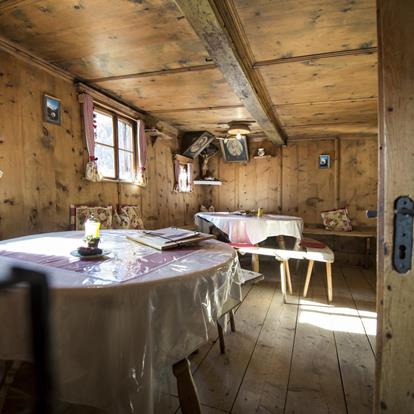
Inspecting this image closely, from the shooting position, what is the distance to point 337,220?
15.4ft

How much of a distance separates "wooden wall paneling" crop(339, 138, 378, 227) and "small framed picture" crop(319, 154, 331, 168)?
22 centimetres

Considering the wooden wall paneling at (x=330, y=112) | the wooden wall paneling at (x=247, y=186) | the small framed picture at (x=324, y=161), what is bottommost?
the wooden wall paneling at (x=247, y=186)

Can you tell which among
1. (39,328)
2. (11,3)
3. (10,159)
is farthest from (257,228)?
(39,328)

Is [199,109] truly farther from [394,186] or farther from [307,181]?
[394,186]

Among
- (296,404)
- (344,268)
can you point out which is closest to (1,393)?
(296,404)

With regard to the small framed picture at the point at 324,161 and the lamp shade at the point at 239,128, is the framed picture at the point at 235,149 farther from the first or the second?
the small framed picture at the point at 324,161

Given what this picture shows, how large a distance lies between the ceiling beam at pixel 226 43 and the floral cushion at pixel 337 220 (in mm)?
2534

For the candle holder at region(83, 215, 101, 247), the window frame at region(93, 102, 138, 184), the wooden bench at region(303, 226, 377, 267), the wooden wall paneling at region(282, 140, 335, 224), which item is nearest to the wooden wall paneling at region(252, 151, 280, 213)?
the wooden wall paneling at region(282, 140, 335, 224)

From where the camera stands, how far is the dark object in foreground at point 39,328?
0.30 meters

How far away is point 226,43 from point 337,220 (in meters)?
3.75

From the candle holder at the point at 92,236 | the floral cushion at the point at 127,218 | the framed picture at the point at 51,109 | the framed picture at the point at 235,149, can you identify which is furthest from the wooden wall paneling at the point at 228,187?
the candle holder at the point at 92,236

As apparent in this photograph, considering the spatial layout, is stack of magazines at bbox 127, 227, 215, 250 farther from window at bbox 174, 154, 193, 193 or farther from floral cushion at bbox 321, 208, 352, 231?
floral cushion at bbox 321, 208, 352, 231

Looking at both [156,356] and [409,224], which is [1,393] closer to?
[156,356]

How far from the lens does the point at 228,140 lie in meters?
5.34
